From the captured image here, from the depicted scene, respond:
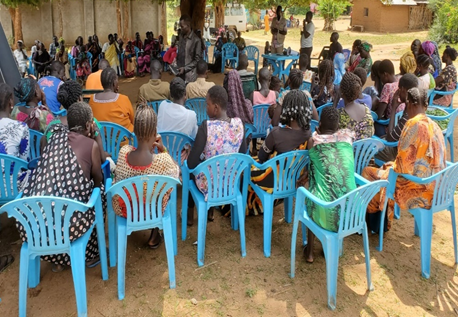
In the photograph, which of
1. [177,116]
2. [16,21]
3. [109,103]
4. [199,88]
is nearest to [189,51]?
[199,88]

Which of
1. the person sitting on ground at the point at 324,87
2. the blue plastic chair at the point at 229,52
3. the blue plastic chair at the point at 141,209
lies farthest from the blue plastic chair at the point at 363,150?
the blue plastic chair at the point at 229,52

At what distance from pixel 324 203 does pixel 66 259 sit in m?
1.95

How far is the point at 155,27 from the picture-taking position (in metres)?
22.0

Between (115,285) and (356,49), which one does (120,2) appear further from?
(115,285)

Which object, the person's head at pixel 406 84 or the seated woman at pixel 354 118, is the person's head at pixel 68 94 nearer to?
the seated woman at pixel 354 118

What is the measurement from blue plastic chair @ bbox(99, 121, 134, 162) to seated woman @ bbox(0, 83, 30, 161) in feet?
2.35

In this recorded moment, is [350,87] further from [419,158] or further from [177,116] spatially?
[177,116]

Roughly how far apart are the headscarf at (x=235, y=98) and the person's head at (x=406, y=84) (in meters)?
1.67

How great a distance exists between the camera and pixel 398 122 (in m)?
4.12

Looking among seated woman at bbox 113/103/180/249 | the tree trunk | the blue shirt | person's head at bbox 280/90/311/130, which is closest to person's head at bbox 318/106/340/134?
person's head at bbox 280/90/311/130

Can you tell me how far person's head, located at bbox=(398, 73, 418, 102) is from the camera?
4.05m

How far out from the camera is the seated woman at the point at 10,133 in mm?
3436

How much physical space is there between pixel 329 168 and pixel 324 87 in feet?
9.32

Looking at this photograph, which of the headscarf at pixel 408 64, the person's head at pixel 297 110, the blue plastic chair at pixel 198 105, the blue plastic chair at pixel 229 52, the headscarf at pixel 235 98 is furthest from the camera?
the blue plastic chair at pixel 229 52
